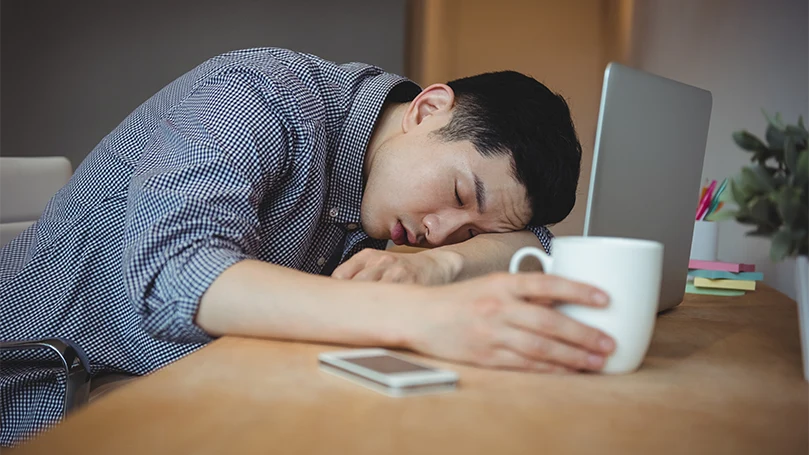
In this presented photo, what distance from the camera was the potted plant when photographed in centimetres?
64

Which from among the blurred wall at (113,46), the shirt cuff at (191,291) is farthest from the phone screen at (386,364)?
the blurred wall at (113,46)

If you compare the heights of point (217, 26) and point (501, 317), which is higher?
point (217, 26)

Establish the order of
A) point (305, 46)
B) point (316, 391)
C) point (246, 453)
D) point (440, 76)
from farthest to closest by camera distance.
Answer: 1. point (305, 46)
2. point (440, 76)
3. point (316, 391)
4. point (246, 453)

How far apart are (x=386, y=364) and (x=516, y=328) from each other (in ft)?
0.42

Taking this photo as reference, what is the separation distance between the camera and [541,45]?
319cm

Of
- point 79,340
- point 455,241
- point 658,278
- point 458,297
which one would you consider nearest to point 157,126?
point 79,340

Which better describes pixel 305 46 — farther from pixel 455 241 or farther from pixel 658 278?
pixel 658 278

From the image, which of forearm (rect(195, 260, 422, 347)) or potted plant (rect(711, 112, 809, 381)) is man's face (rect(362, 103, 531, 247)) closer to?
forearm (rect(195, 260, 422, 347))

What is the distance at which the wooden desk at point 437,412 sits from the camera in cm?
48

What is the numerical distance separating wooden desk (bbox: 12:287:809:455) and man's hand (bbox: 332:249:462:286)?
22 centimetres

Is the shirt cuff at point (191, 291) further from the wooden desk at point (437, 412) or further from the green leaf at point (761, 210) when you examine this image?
the green leaf at point (761, 210)

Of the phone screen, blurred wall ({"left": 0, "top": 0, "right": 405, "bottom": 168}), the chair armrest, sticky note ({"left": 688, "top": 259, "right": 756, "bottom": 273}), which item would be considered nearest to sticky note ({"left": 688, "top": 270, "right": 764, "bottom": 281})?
sticky note ({"left": 688, "top": 259, "right": 756, "bottom": 273})

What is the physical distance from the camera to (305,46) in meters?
3.57

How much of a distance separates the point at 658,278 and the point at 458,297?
18cm
